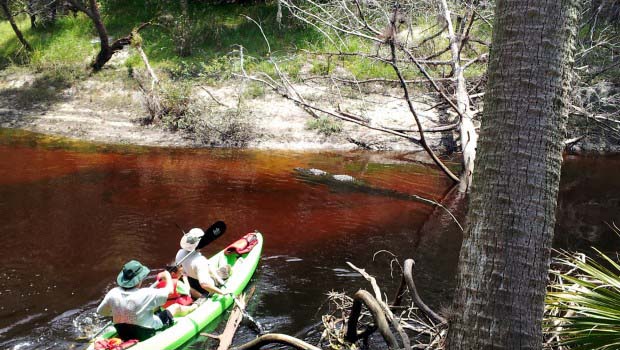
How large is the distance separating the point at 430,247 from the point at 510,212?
6.70m

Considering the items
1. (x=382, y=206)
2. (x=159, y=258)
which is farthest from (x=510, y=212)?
(x=382, y=206)

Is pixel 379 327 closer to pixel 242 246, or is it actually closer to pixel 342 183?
pixel 242 246

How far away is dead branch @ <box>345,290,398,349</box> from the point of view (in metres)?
3.68

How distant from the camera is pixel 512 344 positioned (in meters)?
2.72

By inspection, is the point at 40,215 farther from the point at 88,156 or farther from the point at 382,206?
the point at 382,206

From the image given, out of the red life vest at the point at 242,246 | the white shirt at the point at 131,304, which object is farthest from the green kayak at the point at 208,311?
the white shirt at the point at 131,304

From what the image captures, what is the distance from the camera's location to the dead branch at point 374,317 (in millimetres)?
3678

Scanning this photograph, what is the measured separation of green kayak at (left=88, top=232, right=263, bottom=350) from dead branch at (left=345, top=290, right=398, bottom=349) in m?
2.10

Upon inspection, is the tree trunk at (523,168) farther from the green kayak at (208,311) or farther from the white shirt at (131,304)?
the green kayak at (208,311)

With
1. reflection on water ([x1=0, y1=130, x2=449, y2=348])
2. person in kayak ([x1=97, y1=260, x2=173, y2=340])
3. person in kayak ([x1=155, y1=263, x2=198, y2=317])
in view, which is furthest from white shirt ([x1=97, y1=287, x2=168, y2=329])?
reflection on water ([x1=0, y1=130, x2=449, y2=348])

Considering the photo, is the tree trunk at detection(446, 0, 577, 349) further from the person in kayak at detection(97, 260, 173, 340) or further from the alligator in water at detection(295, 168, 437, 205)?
the alligator in water at detection(295, 168, 437, 205)

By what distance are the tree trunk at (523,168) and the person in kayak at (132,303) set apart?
337 cm

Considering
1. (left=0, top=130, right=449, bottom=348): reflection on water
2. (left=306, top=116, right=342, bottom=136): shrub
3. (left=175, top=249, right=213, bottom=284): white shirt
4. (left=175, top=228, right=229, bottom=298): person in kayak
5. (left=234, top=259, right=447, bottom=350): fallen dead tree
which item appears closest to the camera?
(left=234, top=259, right=447, bottom=350): fallen dead tree

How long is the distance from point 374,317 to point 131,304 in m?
2.46
